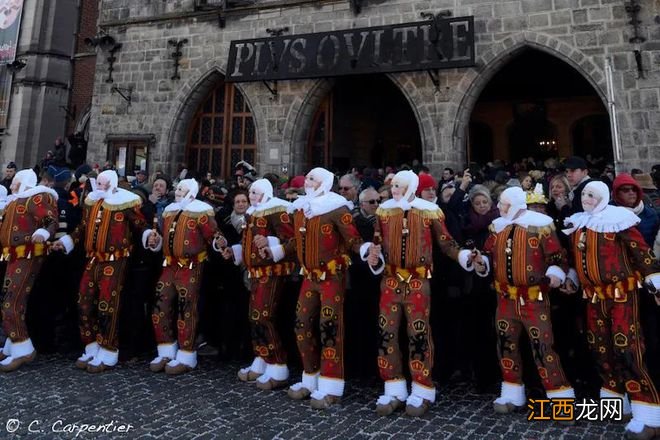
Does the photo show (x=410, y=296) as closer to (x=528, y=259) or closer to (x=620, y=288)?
(x=528, y=259)

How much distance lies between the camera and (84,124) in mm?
18062

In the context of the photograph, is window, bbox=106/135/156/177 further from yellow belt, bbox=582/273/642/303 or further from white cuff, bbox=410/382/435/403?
yellow belt, bbox=582/273/642/303

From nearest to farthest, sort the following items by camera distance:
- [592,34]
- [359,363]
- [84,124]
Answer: [359,363], [592,34], [84,124]

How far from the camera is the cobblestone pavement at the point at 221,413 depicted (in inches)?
131

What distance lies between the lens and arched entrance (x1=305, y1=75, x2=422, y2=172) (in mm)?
11641

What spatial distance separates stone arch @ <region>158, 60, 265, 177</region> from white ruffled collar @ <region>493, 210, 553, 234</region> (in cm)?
918

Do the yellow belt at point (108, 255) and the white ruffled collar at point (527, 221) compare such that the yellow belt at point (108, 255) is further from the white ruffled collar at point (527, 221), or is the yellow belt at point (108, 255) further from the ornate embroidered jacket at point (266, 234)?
the white ruffled collar at point (527, 221)

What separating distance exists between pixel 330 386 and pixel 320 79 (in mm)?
8419

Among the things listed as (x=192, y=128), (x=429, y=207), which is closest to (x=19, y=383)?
(x=429, y=207)

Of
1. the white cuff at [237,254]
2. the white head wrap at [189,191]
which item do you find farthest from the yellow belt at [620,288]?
the white head wrap at [189,191]

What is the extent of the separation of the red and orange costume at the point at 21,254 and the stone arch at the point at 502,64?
25.1ft

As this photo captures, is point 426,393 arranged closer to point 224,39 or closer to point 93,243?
point 93,243

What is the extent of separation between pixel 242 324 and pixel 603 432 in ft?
11.4

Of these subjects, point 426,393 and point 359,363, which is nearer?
point 426,393
